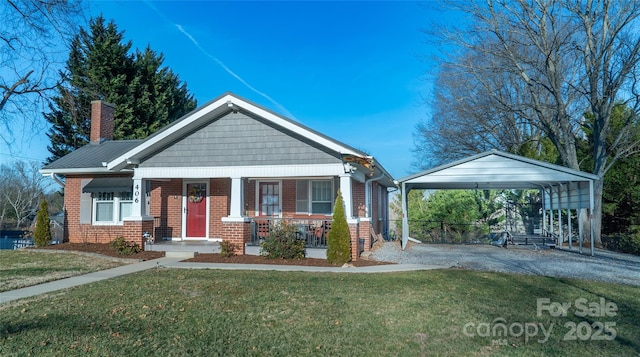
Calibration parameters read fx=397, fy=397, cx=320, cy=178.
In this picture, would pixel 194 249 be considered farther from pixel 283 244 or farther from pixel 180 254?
pixel 283 244

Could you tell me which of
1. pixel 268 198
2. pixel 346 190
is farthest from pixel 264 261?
pixel 268 198

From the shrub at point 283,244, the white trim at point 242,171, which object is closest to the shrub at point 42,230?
the white trim at point 242,171

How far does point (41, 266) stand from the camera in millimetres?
9977

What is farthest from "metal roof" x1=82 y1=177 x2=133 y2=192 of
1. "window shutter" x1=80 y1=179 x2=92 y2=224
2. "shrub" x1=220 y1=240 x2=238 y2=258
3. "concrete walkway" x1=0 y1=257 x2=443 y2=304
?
"shrub" x1=220 y1=240 x2=238 y2=258

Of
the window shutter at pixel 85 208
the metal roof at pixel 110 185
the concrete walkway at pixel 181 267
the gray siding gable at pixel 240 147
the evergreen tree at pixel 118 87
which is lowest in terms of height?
the concrete walkway at pixel 181 267

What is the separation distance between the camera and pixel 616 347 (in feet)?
15.0

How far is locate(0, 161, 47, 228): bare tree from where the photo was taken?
30.8m

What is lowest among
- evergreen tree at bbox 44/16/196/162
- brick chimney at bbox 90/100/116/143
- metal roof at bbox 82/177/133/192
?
metal roof at bbox 82/177/133/192

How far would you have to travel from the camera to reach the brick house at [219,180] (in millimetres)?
11266

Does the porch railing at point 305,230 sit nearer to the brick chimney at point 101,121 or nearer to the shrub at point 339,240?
the shrub at point 339,240

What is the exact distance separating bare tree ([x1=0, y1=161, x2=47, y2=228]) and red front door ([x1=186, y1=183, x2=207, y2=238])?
23.2 meters

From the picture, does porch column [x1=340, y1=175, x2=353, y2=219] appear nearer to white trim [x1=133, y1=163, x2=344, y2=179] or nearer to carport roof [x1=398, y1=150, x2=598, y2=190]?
white trim [x1=133, y1=163, x2=344, y2=179]

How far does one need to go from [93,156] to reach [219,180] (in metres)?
5.18

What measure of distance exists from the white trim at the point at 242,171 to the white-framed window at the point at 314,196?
254 cm
